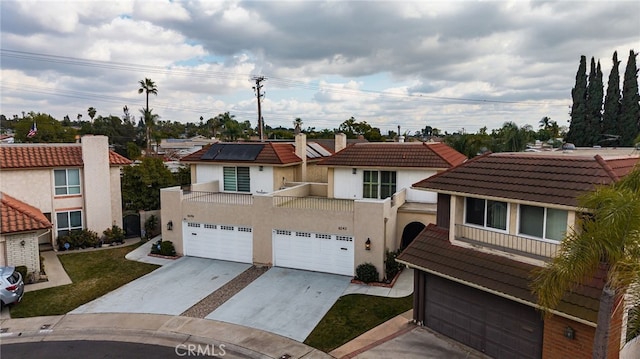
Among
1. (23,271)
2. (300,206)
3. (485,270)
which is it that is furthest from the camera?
(300,206)

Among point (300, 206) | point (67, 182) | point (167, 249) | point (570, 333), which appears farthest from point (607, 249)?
point (67, 182)

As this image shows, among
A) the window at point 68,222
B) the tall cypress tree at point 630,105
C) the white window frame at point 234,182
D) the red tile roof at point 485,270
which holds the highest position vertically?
the tall cypress tree at point 630,105

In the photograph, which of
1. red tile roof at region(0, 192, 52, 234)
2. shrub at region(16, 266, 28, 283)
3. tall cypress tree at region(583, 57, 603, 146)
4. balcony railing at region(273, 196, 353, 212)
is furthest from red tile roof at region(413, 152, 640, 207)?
tall cypress tree at region(583, 57, 603, 146)

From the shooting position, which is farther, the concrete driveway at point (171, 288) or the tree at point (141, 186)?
the tree at point (141, 186)

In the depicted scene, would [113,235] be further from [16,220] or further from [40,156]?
[16,220]

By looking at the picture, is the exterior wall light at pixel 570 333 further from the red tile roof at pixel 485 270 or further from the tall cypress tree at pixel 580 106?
the tall cypress tree at pixel 580 106

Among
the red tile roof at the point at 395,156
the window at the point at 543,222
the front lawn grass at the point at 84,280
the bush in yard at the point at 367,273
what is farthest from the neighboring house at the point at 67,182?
the window at the point at 543,222

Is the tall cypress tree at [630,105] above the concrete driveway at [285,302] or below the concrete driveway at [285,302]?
above
